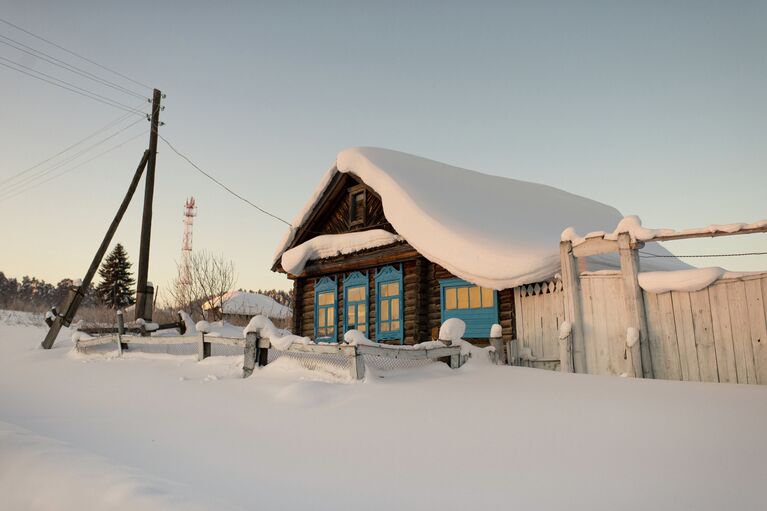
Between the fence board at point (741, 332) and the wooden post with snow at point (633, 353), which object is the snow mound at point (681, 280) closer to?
the fence board at point (741, 332)

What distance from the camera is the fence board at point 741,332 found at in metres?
6.41

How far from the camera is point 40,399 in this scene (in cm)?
827

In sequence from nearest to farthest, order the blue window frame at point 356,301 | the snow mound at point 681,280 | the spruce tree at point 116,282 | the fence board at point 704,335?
the fence board at point 704,335 → the snow mound at point 681,280 → the blue window frame at point 356,301 → the spruce tree at point 116,282

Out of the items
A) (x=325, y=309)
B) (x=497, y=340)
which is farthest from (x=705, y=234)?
(x=325, y=309)

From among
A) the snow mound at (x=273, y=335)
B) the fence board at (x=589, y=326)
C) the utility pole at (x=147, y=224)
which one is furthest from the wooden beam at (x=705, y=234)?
the utility pole at (x=147, y=224)

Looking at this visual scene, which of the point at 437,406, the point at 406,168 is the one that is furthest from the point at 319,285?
the point at 437,406

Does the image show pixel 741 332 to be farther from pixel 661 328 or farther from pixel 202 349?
pixel 202 349

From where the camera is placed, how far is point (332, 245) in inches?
579

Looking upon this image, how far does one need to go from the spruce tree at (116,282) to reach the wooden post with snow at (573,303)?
49.8 metres

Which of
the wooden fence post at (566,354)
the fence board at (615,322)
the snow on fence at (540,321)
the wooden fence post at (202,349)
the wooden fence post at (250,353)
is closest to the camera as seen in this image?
the fence board at (615,322)

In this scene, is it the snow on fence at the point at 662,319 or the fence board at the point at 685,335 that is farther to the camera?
the fence board at the point at 685,335

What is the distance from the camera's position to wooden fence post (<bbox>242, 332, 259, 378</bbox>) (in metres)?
7.88

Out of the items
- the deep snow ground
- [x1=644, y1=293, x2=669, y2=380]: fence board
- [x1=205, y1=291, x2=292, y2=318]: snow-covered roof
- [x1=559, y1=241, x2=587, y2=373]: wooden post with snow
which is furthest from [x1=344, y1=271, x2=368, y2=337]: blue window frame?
[x1=205, y1=291, x2=292, y2=318]: snow-covered roof

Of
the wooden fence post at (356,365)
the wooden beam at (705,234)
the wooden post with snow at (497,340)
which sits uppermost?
the wooden beam at (705,234)
